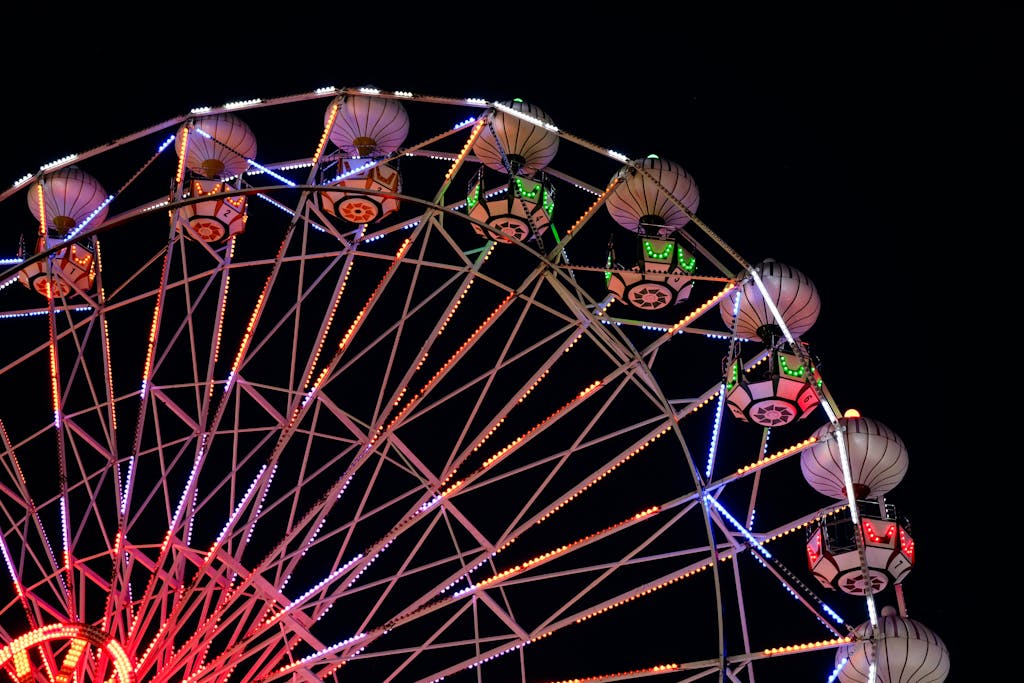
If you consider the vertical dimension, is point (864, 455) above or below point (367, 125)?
below

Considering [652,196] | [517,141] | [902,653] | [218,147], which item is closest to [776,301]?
[652,196]

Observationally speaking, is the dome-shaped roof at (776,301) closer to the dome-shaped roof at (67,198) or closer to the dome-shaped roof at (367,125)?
the dome-shaped roof at (367,125)

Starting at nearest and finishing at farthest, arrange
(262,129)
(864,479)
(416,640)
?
(864,479) < (262,129) < (416,640)

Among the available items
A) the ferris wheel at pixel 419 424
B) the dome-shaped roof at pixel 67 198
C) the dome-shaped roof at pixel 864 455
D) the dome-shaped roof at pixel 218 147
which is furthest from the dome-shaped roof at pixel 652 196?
the dome-shaped roof at pixel 67 198

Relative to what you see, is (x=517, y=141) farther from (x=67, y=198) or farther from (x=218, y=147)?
(x=67, y=198)

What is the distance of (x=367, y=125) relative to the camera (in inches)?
577

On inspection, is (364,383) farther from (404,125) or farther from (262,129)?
(404,125)

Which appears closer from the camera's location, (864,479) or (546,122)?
(864,479)

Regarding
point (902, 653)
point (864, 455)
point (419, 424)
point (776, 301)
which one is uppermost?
point (419, 424)

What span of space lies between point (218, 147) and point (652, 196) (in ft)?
16.3

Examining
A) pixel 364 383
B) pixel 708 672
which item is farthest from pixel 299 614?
pixel 364 383

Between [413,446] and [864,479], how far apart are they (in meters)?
9.92

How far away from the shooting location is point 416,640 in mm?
21062

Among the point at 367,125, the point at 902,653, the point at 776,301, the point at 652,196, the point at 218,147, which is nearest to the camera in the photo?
the point at 902,653
